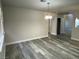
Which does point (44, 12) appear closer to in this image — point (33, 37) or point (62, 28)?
point (33, 37)

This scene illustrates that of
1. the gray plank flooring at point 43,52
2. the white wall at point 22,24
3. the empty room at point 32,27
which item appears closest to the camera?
the gray plank flooring at point 43,52

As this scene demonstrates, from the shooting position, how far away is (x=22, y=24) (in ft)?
16.9

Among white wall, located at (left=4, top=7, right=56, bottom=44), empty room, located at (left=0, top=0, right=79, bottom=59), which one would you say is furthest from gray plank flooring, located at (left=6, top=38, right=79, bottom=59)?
white wall, located at (left=4, top=7, right=56, bottom=44)

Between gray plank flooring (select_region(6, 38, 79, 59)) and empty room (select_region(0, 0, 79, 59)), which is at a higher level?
empty room (select_region(0, 0, 79, 59))

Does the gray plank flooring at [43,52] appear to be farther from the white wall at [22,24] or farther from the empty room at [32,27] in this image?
the white wall at [22,24]

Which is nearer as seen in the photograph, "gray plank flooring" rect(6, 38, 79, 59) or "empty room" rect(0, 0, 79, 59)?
"gray plank flooring" rect(6, 38, 79, 59)

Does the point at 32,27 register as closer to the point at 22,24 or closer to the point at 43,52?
the point at 22,24

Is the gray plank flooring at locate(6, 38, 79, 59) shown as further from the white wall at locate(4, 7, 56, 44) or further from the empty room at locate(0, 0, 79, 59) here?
the white wall at locate(4, 7, 56, 44)

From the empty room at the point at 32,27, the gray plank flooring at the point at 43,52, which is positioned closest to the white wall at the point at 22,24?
the empty room at the point at 32,27

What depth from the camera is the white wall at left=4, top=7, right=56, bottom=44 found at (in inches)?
181

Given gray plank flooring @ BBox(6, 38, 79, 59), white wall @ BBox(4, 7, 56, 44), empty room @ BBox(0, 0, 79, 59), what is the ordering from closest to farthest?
gray plank flooring @ BBox(6, 38, 79, 59) → empty room @ BBox(0, 0, 79, 59) → white wall @ BBox(4, 7, 56, 44)

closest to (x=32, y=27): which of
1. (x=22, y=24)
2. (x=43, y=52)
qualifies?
(x=22, y=24)

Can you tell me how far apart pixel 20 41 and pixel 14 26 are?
4.31ft

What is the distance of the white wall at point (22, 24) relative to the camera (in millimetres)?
4586
